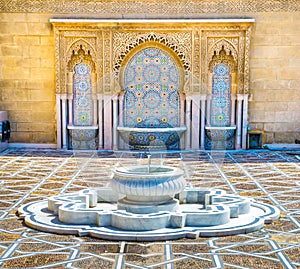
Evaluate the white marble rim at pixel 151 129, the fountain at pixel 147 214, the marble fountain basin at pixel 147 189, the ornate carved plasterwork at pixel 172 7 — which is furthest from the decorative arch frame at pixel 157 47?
the marble fountain basin at pixel 147 189

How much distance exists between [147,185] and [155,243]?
599 mm

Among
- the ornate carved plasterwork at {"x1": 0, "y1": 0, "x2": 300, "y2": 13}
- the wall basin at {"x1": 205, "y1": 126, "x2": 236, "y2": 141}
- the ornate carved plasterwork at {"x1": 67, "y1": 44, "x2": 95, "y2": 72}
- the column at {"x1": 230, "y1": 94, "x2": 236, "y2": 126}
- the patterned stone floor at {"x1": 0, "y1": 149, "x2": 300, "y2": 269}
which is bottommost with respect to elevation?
the patterned stone floor at {"x1": 0, "y1": 149, "x2": 300, "y2": 269}

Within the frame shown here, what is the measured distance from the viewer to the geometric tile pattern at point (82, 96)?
30.9 feet

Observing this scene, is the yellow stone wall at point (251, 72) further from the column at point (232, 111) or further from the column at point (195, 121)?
the column at point (195, 121)

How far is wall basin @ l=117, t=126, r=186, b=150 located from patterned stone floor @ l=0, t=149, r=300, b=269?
0.51 metres

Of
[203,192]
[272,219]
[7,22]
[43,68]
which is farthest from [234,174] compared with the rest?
Answer: [7,22]

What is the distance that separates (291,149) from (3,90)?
5602 millimetres

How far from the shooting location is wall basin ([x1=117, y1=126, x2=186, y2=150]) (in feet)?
30.3

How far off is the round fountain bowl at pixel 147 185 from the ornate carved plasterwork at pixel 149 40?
499cm

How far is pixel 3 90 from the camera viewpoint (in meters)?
9.42

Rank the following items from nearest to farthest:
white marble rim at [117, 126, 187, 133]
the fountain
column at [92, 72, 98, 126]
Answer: the fountain
white marble rim at [117, 126, 187, 133]
column at [92, 72, 98, 126]

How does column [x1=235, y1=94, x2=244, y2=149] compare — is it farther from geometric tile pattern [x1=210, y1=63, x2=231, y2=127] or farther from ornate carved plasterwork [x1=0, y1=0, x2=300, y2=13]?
ornate carved plasterwork [x1=0, y1=0, x2=300, y2=13]

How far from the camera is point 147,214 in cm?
433

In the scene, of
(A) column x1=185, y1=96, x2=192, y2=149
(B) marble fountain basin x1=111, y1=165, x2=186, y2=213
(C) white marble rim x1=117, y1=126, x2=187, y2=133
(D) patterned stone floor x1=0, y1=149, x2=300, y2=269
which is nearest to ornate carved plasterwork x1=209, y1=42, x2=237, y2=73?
(A) column x1=185, y1=96, x2=192, y2=149
